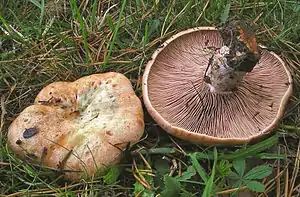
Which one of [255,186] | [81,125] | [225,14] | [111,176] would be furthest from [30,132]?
[225,14]

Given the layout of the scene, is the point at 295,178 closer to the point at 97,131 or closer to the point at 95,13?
the point at 97,131

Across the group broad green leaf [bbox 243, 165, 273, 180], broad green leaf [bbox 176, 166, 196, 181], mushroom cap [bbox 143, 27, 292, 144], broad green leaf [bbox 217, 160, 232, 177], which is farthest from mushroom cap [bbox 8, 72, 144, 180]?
broad green leaf [bbox 243, 165, 273, 180]

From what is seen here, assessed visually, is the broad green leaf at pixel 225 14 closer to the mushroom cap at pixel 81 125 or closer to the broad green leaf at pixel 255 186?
the mushroom cap at pixel 81 125

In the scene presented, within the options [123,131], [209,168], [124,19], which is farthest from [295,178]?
[124,19]

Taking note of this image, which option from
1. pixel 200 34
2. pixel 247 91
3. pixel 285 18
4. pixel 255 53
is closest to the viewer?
pixel 255 53

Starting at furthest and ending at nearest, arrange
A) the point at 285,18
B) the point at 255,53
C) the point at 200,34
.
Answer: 1. the point at 285,18
2. the point at 200,34
3. the point at 255,53

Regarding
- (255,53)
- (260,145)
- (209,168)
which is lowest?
(209,168)

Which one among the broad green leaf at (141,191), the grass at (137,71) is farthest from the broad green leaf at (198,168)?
the broad green leaf at (141,191)
